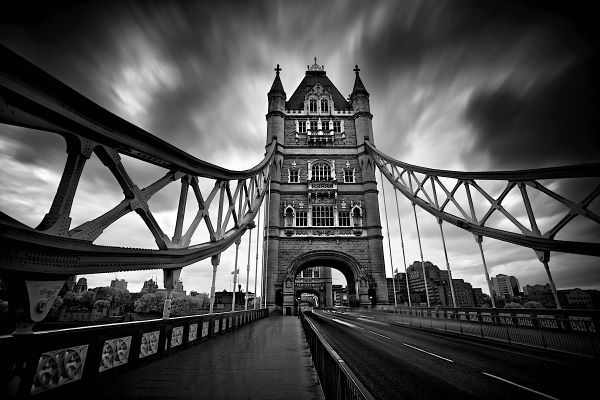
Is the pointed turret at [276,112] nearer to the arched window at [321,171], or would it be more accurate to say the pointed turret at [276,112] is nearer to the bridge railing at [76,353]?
the arched window at [321,171]

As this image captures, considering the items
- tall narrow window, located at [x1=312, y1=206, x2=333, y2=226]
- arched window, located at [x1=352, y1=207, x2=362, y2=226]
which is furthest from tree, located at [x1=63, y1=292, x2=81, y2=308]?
arched window, located at [x1=352, y1=207, x2=362, y2=226]

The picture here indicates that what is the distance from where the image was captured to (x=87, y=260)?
4965 mm

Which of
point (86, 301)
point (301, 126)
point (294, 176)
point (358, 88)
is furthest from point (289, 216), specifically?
point (86, 301)

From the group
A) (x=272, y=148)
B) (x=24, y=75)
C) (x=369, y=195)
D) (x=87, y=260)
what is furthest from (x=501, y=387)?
(x=272, y=148)

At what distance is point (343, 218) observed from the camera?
30500 millimetres

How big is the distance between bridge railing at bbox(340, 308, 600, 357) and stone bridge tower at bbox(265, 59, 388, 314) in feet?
46.7

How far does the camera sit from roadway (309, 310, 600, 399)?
4.52 m

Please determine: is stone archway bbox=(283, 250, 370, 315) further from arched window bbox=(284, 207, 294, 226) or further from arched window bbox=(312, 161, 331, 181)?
arched window bbox=(312, 161, 331, 181)

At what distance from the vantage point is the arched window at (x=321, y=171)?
32416 mm

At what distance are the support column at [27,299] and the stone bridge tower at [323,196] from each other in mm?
24231

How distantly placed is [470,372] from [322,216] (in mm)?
25029

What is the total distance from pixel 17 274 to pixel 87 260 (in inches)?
46.7

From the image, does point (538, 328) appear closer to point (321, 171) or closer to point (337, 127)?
point (321, 171)

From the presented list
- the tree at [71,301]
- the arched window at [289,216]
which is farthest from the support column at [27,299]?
the tree at [71,301]
